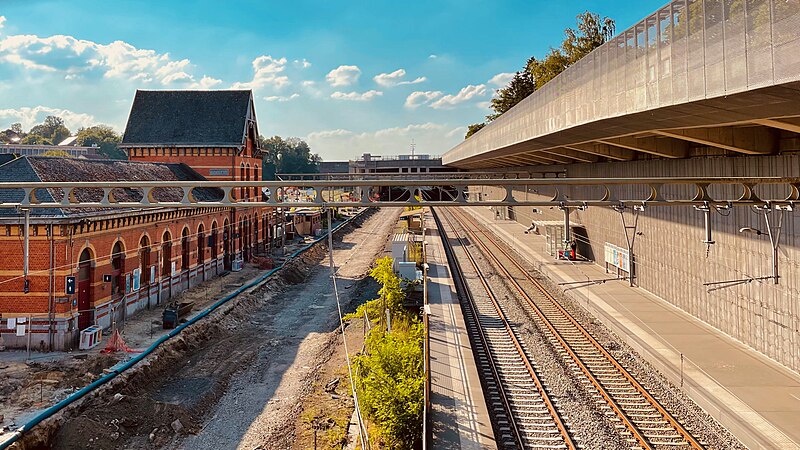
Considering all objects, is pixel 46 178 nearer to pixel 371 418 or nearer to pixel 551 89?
pixel 371 418

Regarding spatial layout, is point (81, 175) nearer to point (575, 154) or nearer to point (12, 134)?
point (575, 154)

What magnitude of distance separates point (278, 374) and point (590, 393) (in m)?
10.6

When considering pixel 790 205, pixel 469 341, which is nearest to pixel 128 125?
pixel 469 341

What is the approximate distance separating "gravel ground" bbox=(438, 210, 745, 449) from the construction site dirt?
20.4 ft

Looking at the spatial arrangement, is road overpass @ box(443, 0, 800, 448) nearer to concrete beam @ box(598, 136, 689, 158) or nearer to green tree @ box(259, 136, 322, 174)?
concrete beam @ box(598, 136, 689, 158)

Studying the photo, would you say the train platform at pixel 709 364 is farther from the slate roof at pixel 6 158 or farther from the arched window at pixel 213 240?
the slate roof at pixel 6 158

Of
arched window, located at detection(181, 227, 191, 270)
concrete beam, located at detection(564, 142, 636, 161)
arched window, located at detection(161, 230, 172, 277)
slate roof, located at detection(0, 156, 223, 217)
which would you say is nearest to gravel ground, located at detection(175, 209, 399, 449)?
arched window, located at detection(161, 230, 172, 277)

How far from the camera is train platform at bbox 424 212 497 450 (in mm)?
10914

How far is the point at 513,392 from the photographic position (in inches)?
529

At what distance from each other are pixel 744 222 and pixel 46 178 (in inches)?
1038

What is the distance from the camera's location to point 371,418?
43.8 ft

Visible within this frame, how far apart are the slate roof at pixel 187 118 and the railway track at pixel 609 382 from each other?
2454 centimetres

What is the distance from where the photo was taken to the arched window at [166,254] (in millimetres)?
26220

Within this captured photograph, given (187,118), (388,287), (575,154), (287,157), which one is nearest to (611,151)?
(575,154)
